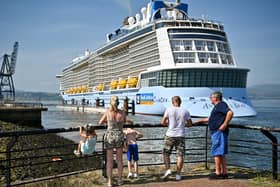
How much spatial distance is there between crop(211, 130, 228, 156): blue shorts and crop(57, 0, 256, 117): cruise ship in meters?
29.3

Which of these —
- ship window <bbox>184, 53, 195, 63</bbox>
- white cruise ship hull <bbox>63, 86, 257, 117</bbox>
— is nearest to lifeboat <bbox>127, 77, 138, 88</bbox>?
white cruise ship hull <bbox>63, 86, 257, 117</bbox>

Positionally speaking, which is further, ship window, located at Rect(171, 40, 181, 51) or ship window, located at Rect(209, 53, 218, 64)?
ship window, located at Rect(171, 40, 181, 51)

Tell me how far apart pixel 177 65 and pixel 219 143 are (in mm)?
33197

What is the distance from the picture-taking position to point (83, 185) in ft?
18.0

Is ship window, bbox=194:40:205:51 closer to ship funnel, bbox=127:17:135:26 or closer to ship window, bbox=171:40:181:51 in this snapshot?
ship window, bbox=171:40:181:51

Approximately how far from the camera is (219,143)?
572 centimetres

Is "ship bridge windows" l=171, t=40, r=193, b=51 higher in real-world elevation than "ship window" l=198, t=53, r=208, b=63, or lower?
higher

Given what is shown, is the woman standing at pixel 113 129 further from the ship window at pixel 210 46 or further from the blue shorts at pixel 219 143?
the ship window at pixel 210 46

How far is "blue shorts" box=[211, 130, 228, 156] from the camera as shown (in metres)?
5.68

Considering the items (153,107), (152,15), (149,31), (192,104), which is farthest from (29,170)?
(152,15)

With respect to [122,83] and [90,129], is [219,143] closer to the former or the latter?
→ [90,129]

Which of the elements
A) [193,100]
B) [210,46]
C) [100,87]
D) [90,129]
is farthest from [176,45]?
[90,129]

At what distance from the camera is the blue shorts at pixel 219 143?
5.68 meters

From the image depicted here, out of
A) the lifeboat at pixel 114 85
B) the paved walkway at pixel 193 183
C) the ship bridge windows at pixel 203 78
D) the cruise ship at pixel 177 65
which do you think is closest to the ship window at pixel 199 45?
the cruise ship at pixel 177 65
